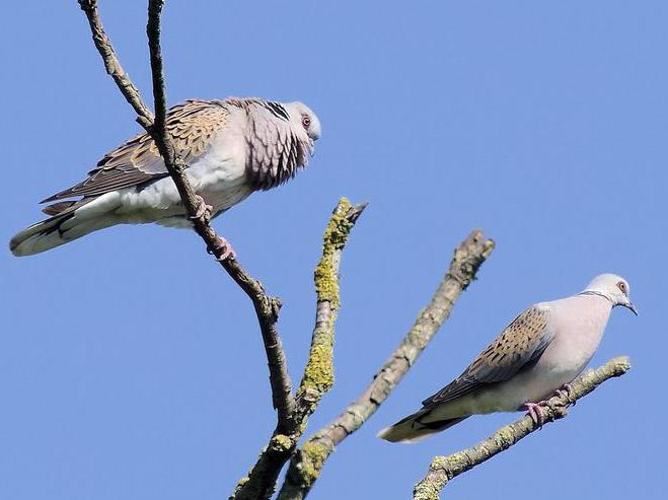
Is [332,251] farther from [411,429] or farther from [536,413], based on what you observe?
[411,429]

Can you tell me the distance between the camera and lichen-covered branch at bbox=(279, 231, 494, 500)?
13.1 ft

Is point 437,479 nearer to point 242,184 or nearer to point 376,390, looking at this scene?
point 376,390

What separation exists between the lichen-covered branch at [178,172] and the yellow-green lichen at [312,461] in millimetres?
225

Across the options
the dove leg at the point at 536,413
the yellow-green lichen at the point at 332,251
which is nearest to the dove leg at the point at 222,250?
the yellow-green lichen at the point at 332,251

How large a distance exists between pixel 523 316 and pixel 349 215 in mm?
2940

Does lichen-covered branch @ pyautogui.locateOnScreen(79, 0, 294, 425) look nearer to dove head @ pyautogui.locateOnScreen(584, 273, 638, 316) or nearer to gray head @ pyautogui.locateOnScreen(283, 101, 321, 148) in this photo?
gray head @ pyautogui.locateOnScreen(283, 101, 321, 148)

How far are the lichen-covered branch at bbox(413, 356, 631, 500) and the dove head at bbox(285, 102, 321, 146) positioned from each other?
2823 mm

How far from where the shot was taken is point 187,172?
636cm

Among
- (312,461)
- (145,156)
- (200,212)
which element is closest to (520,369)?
(145,156)

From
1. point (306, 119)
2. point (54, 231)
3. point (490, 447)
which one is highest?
point (306, 119)

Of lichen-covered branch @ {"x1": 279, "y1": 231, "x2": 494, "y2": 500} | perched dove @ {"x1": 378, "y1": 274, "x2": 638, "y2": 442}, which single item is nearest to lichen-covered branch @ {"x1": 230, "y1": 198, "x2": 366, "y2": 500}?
lichen-covered branch @ {"x1": 279, "y1": 231, "x2": 494, "y2": 500}

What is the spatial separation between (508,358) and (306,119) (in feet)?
6.55

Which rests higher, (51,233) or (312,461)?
(51,233)

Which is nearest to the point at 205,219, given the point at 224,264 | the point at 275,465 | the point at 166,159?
the point at 224,264
